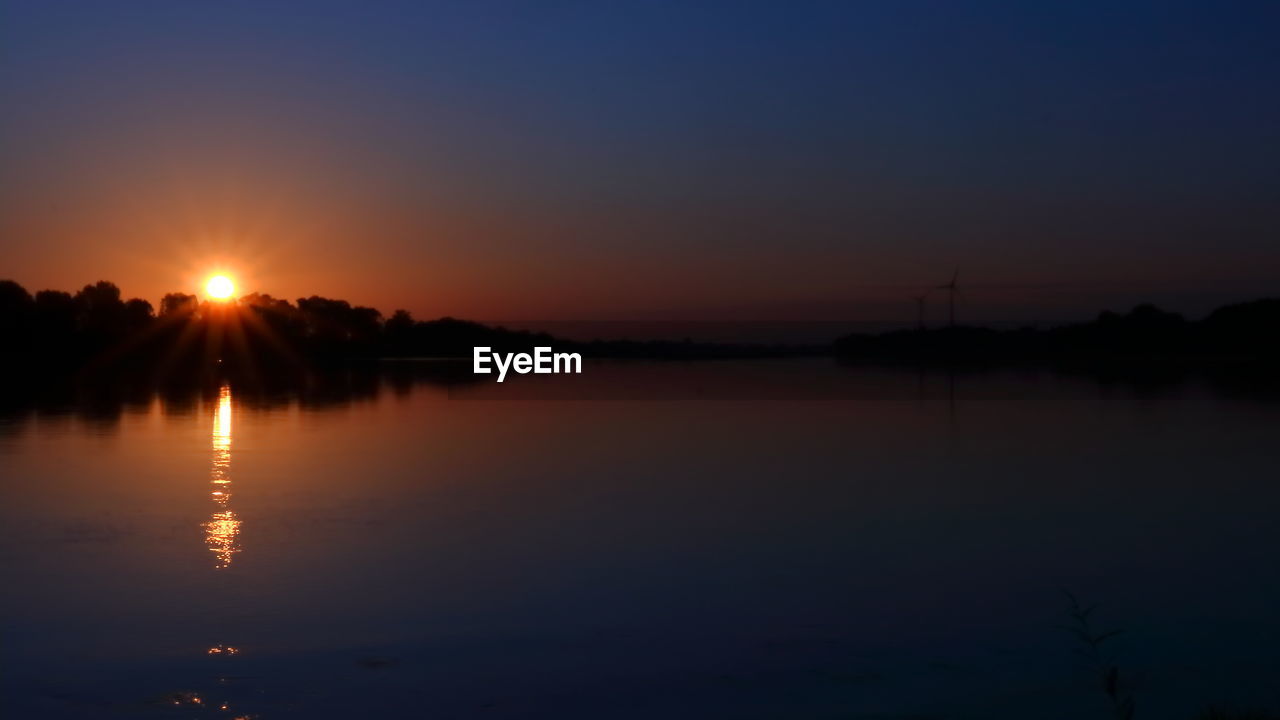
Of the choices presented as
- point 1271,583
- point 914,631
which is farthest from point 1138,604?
point 914,631

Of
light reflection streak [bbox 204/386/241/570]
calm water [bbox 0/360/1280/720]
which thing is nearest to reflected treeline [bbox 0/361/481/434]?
light reflection streak [bbox 204/386/241/570]

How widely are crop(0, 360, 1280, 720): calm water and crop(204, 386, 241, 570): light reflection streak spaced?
9 centimetres

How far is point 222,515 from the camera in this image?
60.8 feet

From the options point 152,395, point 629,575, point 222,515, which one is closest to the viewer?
point 629,575

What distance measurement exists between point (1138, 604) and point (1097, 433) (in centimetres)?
2148

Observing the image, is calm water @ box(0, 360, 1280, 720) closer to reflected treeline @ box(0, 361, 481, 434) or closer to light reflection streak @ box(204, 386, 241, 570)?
light reflection streak @ box(204, 386, 241, 570)

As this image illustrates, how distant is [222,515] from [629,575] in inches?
304

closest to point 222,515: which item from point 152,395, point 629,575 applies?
point 629,575

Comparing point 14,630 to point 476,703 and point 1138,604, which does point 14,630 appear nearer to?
point 476,703

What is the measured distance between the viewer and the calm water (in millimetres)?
10109

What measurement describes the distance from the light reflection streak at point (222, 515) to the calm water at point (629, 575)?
90 millimetres

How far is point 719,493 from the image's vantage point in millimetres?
21156

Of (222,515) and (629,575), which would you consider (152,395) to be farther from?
(629,575)

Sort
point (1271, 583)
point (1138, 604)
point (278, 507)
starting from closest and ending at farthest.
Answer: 1. point (1138, 604)
2. point (1271, 583)
3. point (278, 507)
